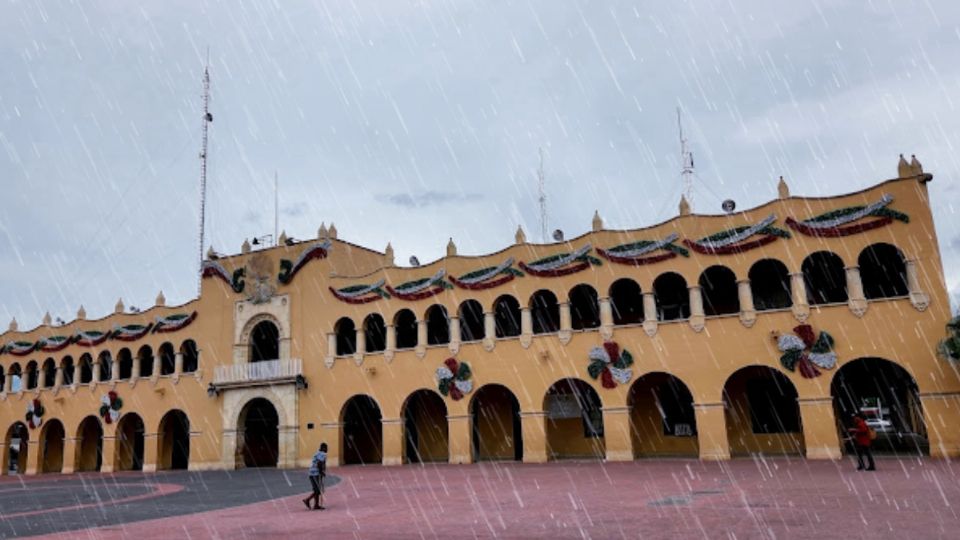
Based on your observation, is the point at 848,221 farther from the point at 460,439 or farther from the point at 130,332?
the point at 130,332

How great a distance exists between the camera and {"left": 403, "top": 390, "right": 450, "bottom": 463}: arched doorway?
1276 inches

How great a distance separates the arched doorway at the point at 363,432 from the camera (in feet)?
114

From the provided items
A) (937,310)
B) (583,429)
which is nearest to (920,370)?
(937,310)

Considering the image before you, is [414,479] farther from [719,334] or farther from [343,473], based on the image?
[719,334]

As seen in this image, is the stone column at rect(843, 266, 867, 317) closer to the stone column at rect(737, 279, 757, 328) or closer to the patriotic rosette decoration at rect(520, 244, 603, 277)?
the stone column at rect(737, 279, 757, 328)

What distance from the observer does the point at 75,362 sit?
39.6 meters

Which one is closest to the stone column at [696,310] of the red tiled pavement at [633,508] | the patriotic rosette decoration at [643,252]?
the patriotic rosette decoration at [643,252]

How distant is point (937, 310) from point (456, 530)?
18.5 m

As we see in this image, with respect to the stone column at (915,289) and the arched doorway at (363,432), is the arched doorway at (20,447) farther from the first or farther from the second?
the stone column at (915,289)

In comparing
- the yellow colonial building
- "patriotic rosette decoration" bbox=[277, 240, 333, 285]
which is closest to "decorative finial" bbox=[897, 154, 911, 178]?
the yellow colonial building

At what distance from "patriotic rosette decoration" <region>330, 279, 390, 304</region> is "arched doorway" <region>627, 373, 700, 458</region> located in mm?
11496

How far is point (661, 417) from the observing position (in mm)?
28328

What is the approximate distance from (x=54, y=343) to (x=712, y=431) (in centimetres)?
3550

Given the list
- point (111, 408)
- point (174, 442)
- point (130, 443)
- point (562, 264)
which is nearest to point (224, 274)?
point (111, 408)
